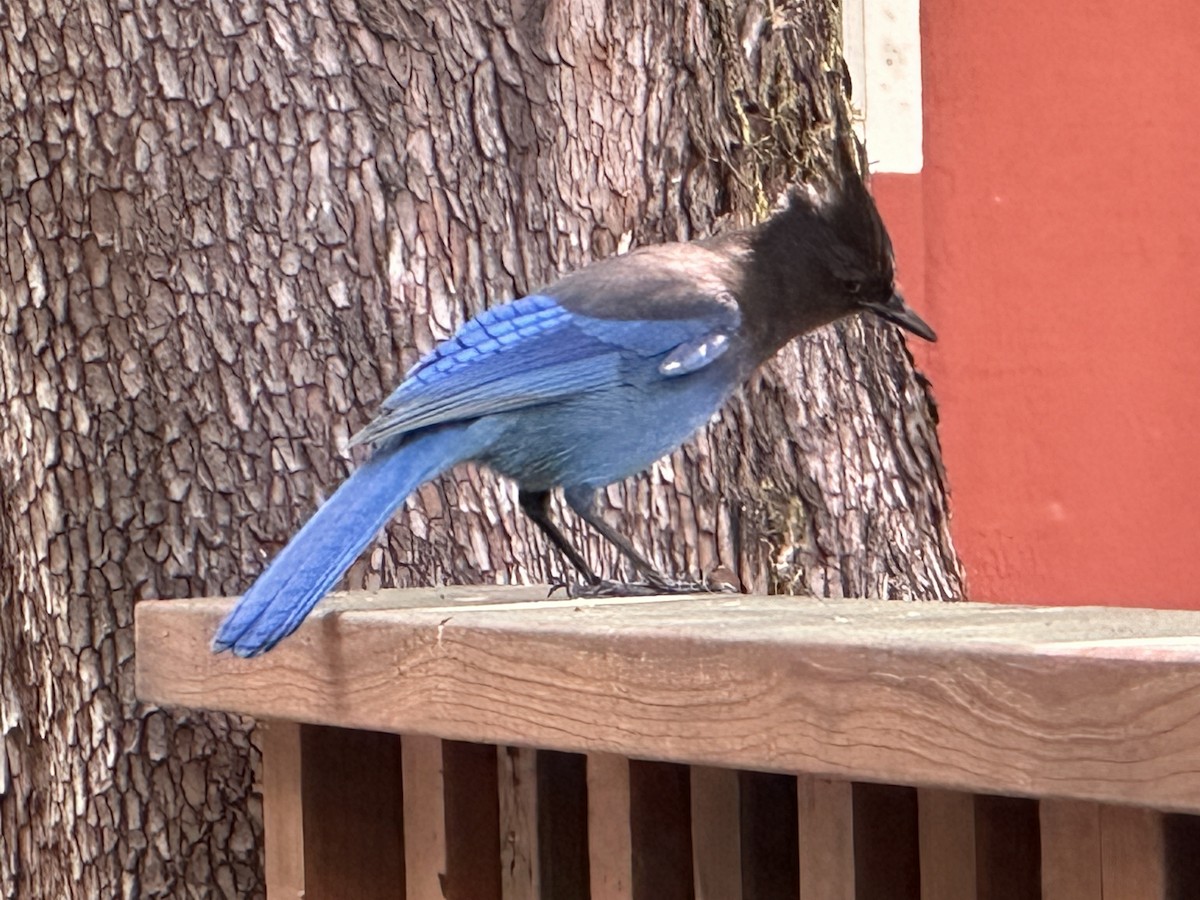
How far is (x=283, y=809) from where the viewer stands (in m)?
2.93

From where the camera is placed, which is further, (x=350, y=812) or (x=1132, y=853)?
(x=350, y=812)

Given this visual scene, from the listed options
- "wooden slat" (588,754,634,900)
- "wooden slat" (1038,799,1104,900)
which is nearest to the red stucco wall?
"wooden slat" (588,754,634,900)

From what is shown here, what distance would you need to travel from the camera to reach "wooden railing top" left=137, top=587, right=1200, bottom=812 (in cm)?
180

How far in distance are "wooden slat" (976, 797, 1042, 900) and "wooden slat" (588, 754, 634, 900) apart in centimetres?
47

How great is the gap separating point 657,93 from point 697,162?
0.49ft

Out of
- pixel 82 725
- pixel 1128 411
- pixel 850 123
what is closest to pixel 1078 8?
pixel 1128 411

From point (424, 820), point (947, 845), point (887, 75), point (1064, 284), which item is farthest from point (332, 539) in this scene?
point (1064, 284)

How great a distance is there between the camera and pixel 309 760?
291 cm

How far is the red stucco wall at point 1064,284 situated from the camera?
638 centimetres

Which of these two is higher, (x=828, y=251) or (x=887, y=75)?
(x=887, y=75)

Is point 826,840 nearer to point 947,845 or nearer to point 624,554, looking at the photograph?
point 947,845

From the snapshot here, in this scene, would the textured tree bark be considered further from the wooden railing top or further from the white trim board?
the white trim board

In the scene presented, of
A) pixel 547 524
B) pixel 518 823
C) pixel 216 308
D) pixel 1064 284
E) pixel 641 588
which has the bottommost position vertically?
pixel 518 823

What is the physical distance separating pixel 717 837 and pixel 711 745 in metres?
0.33
